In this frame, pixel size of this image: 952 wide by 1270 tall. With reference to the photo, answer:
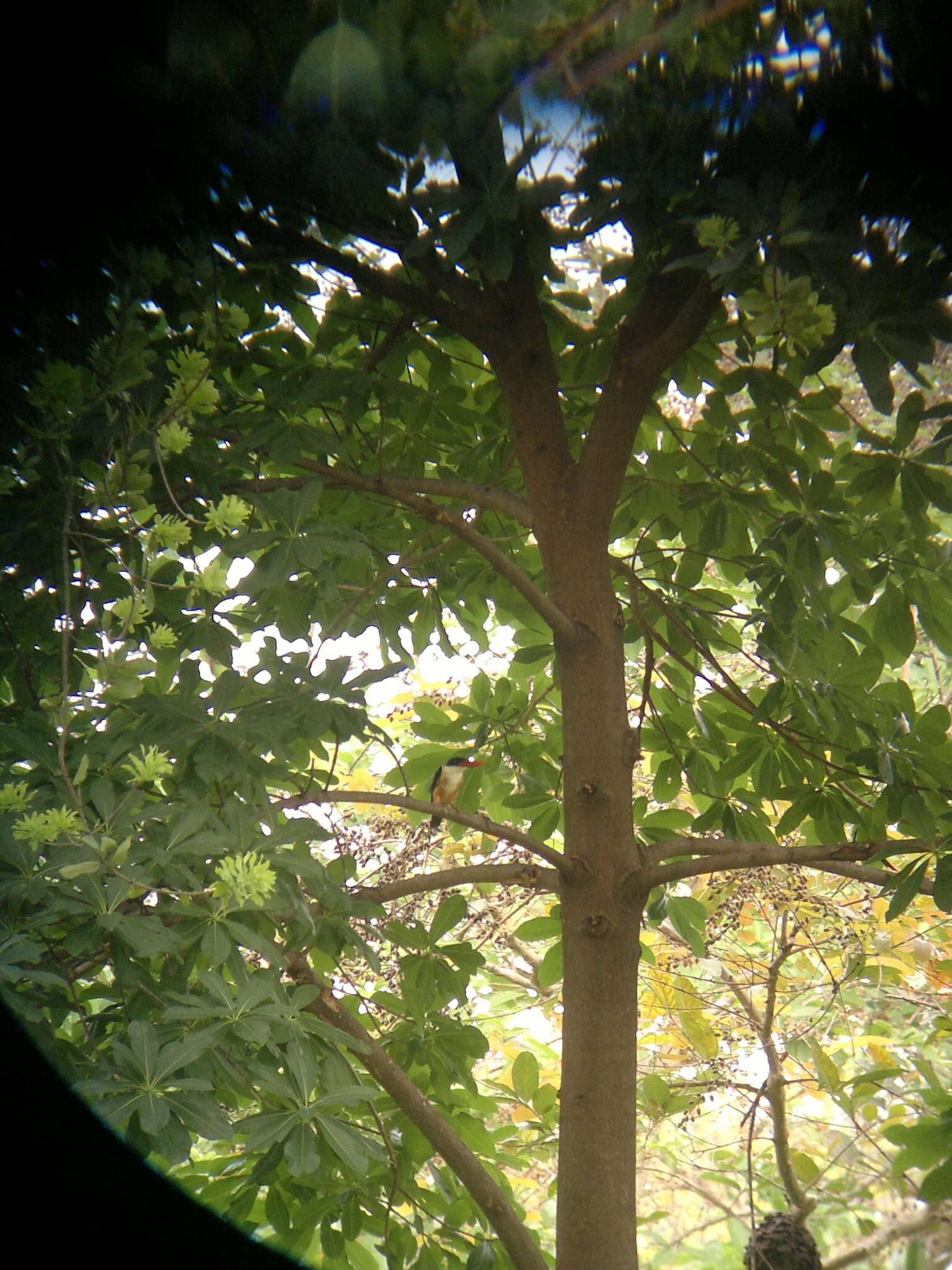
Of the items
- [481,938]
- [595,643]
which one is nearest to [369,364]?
[595,643]

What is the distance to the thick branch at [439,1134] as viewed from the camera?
3.84 feet

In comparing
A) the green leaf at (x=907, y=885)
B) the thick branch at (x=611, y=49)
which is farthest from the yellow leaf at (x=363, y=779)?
the thick branch at (x=611, y=49)

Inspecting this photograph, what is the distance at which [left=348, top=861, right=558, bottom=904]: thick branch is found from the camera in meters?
1.21

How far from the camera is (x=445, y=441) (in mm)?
1527

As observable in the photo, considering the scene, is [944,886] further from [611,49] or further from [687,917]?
[611,49]

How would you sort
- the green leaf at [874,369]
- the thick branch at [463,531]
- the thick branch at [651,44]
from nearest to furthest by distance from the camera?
the thick branch at [651,44] < the green leaf at [874,369] < the thick branch at [463,531]

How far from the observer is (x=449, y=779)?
1.64m

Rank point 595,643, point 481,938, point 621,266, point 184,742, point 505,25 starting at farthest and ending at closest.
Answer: point 481,938, point 595,643, point 621,266, point 184,742, point 505,25

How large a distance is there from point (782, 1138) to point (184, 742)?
4.26 feet

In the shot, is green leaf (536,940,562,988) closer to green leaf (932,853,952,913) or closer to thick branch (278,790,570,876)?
thick branch (278,790,570,876)

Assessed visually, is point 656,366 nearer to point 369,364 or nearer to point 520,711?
point 369,364

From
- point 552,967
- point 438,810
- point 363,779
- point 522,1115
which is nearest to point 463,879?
point 438,810

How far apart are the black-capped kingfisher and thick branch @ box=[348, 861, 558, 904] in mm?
313

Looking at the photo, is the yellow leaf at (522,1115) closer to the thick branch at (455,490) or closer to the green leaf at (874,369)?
the thick branch at (455,490)
